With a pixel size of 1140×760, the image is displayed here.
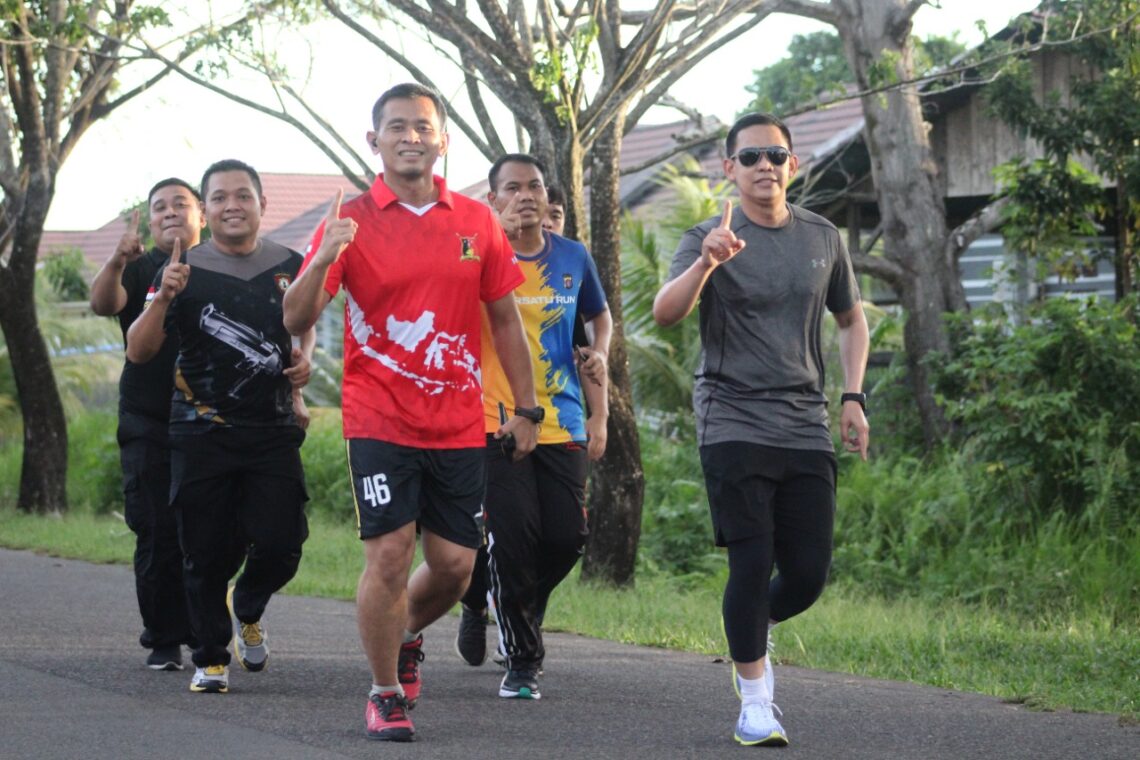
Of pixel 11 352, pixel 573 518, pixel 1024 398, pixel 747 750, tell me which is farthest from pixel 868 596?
pixel 11 352

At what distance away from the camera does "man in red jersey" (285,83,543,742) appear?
5.88 m

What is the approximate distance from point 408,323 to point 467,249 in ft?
1.17

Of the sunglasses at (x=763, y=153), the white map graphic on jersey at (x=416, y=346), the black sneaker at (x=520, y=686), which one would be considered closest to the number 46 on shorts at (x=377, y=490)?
the white map graphic on jersey at (x=416, y=346)

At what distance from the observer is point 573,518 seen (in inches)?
283

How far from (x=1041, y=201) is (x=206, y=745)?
35.7ft

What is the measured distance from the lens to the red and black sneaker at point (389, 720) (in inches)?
230

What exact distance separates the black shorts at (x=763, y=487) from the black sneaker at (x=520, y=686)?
1197 millimetres

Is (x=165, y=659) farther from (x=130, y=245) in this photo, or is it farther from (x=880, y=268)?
(x=880, y=268)

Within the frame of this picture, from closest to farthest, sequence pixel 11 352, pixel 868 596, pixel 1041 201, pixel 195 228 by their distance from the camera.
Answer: pixel 195 228
pixel 868 596
pixel 1041 201
pixel 11 352

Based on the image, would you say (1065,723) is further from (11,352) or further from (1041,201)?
(11,352)

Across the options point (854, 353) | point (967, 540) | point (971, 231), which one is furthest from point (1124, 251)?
point (854, 353)

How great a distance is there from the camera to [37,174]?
59.6ft

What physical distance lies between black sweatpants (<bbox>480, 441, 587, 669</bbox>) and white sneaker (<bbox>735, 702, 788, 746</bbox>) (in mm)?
1323

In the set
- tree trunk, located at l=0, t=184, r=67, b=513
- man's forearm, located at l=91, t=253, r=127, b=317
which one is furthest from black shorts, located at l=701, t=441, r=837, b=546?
tree trunk, located at l=0, t=184, r=67, b=513
